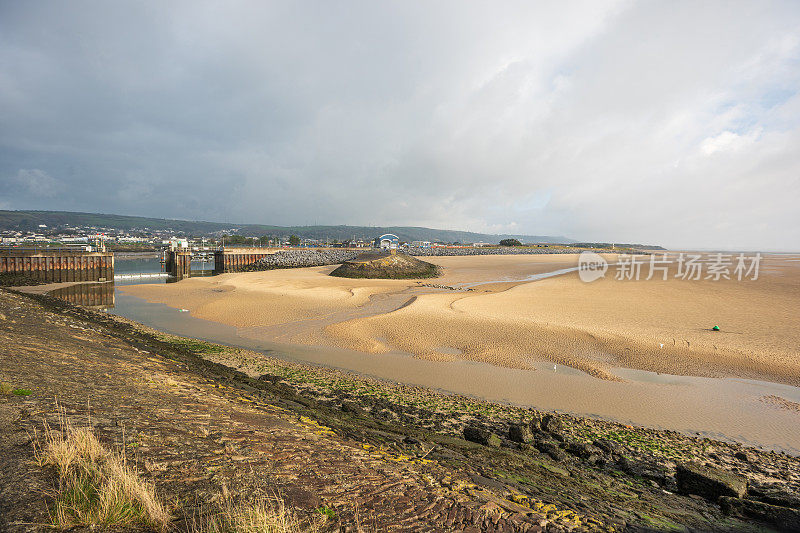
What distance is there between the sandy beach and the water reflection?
266 centimetres

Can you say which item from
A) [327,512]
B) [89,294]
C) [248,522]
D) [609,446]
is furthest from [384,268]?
[248,522]

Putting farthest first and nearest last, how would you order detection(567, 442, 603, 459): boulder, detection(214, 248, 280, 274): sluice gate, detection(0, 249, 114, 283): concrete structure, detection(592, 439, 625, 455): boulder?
detection(214, 248, 280, 274): sluice gate
detection(0, 249, 114, 283): concrete structure
detection(592, 439, 625, 455): boulder
detection(567, 442, 603, 459): boulder

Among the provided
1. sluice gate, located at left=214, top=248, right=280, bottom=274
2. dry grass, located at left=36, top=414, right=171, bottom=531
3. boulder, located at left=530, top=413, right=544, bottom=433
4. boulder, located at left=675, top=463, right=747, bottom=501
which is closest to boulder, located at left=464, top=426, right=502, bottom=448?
boulder, located at left=530, top=413, right=544, bottom=433

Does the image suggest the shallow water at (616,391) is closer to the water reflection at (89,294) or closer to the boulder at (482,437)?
the boulder at (482,437)

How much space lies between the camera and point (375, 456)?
531cm

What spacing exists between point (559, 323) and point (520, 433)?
10390 millimetres

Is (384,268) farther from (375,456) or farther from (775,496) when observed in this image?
(775,496)

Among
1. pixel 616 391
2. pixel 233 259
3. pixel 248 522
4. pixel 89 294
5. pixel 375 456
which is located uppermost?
pixel 248 522

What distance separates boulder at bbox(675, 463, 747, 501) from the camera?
531cm

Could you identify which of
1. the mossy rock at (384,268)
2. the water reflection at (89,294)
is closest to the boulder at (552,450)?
the water reflection at (89,294)

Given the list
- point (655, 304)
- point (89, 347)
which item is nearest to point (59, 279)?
point (89, 347)

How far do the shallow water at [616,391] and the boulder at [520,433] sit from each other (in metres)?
1.93

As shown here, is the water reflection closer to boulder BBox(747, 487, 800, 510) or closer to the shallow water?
the shallow water

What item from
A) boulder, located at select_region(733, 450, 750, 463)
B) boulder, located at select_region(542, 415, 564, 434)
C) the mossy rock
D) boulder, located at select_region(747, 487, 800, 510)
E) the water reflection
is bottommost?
the water reflection
